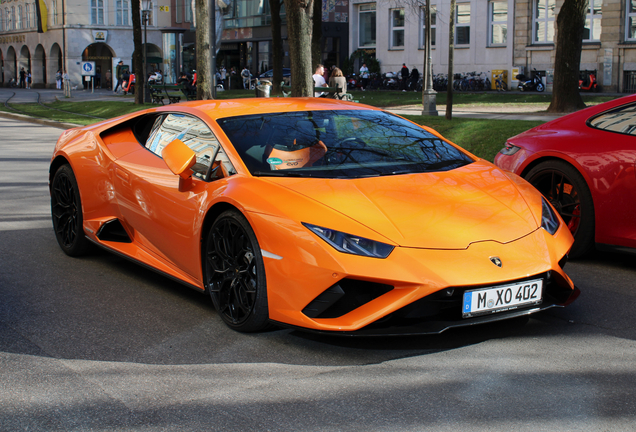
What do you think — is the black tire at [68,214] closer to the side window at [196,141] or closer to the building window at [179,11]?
the side window at [196,141]

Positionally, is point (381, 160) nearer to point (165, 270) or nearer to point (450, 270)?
point (450, 270)

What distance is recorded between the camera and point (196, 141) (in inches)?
188

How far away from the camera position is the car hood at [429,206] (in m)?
3.70

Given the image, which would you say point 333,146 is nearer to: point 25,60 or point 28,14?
point 28,14

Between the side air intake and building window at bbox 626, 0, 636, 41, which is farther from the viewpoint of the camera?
building window at bbox 626, 0, 636, 41

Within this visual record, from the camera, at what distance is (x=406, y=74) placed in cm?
3738

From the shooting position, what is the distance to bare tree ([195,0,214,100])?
18547 millimetres

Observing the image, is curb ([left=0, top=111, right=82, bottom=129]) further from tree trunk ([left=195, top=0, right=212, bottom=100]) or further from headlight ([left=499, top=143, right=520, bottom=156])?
headlight ([left=499, top=143, right=520, bottom=156])

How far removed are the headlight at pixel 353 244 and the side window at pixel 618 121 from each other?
9.51ft

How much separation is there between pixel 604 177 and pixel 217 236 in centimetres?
302

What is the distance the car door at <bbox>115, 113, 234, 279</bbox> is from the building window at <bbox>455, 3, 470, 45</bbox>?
114 ft

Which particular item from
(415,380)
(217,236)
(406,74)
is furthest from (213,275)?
(406,74)

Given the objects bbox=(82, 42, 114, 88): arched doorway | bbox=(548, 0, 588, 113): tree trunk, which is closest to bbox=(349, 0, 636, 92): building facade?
bbox=(548, 0, 588, 113): tree trunk

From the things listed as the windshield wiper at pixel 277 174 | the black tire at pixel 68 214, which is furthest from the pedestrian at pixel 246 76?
the windshield wiper at pixel 277 174
